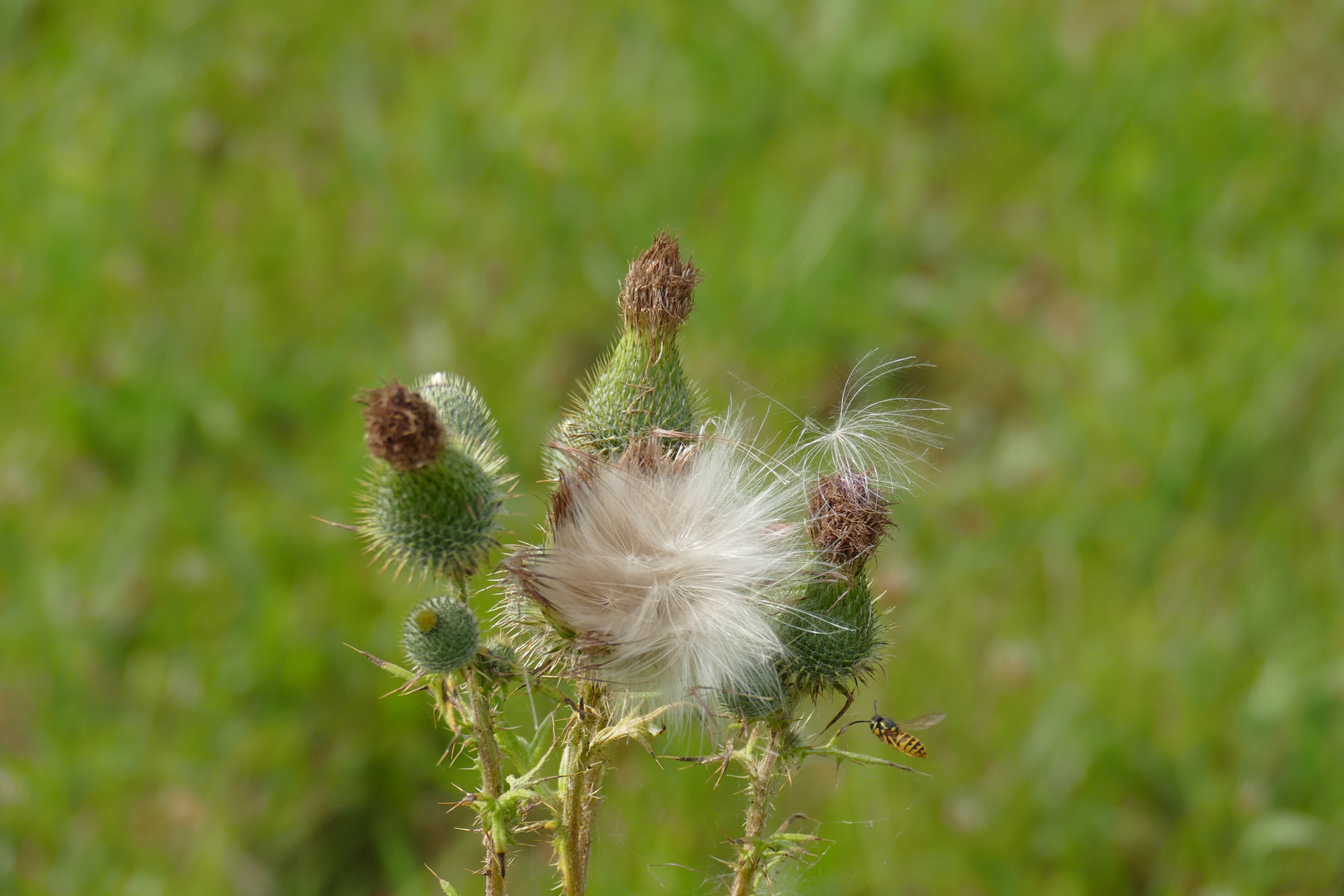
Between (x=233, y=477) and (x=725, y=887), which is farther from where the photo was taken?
(x=233, y=477)

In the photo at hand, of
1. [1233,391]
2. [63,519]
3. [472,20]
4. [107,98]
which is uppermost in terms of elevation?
[472,20]

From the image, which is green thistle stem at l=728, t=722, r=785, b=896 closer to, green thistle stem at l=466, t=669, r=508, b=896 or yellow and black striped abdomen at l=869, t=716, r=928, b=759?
green thistle stem at l=466, t=669, r=508, b=896

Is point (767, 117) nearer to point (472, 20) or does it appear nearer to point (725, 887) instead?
point (472, 20)

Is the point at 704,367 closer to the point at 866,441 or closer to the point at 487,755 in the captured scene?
the point at 866,441

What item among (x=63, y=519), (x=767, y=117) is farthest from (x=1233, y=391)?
(x=63, y=519)

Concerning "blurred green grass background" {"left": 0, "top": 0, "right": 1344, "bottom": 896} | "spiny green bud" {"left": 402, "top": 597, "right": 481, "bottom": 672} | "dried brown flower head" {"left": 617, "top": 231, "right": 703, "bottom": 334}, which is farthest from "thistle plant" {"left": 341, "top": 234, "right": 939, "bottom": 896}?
"blurred green grass background" {"left": 0, "top": 0, "right": 1344, "bottom": 896}

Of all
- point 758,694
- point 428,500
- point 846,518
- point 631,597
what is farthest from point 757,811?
point 428,500
